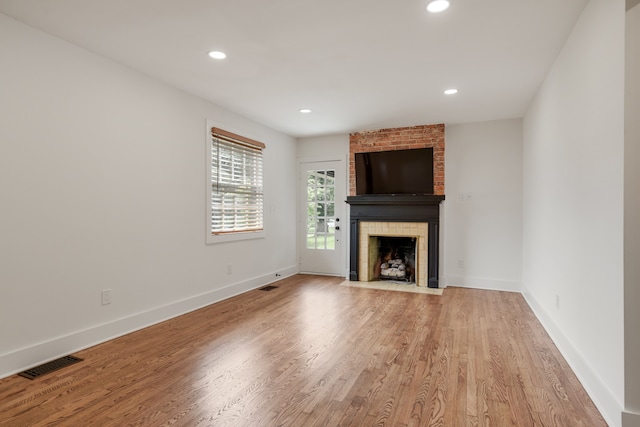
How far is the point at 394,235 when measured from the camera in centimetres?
571

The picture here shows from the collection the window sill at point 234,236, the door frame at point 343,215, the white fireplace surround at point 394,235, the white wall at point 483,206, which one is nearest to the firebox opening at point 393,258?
the white fireplace surround at point 394,235

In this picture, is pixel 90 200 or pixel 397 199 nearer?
pixel 90 200

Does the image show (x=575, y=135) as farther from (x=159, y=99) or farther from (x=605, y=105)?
(x=159, y=99)

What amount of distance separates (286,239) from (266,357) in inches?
134

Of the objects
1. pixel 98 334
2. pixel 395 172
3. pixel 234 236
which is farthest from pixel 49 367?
pixel 395 172

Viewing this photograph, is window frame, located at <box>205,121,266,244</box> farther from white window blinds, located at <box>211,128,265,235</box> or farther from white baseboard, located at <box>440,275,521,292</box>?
white baseboard, located at <box>440,275,521,292</box>

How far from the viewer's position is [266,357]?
111 inches

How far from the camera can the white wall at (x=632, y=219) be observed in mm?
1777

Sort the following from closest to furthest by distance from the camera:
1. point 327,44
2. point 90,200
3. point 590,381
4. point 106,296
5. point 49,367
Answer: point 590,381, point 49,367, point 327,44, point 90,200, point 106,296

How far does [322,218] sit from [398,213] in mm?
1376

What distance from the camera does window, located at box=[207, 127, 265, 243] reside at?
14.8 feet

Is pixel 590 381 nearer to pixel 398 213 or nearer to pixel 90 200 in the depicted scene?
pixel 398 213

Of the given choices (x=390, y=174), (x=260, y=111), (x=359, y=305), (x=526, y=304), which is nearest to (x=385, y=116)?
(x=390, y=174)

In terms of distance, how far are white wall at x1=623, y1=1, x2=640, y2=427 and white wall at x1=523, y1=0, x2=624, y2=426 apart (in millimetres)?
40
